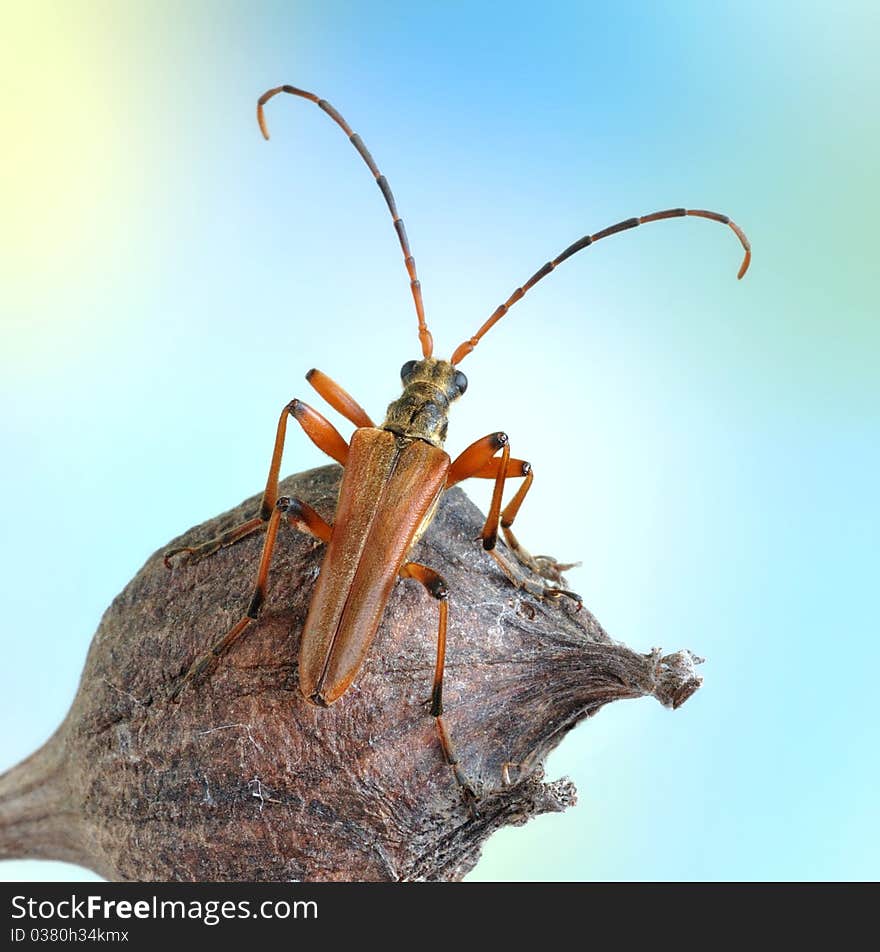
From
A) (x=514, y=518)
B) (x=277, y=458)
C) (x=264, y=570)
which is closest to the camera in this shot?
(x=264, y=570)

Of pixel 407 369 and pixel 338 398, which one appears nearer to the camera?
pixel 338 398

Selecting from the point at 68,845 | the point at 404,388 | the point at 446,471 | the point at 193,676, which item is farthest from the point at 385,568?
the point at 68,845

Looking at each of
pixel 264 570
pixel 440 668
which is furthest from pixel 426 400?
pixel 440 668

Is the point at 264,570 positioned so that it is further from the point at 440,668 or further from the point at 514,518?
the point at 514,518

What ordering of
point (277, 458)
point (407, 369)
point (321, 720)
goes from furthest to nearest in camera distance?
point (407, 369) < point (277, 458) < point (321, 720)

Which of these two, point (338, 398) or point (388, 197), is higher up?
point (388, 197)

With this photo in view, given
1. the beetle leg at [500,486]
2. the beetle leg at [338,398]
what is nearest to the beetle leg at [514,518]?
the beetle leg at [500,486]

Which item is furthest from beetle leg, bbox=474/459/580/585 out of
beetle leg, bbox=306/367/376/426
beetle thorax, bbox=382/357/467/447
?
beetle leg, bbox=306/367/376/426
